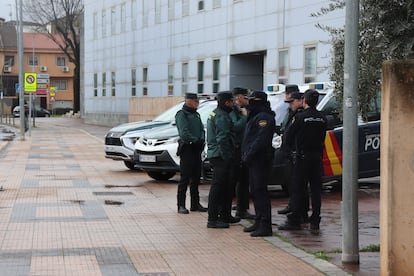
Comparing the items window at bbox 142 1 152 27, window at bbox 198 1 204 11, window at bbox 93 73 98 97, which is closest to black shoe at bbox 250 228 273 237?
window at bbox 198 1 204 11

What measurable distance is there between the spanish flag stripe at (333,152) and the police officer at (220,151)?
111 inches

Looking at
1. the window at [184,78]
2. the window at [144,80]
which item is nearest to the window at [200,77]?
the window at [184,78]

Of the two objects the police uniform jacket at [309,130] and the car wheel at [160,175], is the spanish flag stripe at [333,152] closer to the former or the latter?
the police uniform jacket at [309,130]

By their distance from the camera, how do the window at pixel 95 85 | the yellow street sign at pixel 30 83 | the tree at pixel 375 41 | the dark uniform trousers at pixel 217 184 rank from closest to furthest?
the tree at pixel 375 41 < the dark uniform trousers at pixel 217 184 < the yellow street sign at pixel 30 83 < the window at pixel 95 85

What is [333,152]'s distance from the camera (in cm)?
1141

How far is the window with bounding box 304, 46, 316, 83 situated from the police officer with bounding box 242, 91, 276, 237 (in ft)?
46.5

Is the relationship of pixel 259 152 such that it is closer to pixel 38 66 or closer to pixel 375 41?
pixel 375 41

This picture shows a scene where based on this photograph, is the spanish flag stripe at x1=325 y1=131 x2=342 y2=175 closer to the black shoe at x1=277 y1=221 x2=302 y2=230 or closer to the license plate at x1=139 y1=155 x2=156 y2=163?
the black shoe at x1=277 y1=221 x2=302 y2=230

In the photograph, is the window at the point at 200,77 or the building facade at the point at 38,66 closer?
the window at the point at 200,77

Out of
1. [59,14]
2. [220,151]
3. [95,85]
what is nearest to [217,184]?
[220,151]

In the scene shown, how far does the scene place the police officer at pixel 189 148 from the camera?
1015cm

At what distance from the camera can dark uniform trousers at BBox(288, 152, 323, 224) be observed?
28.6 ft

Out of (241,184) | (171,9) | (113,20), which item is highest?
(113,20)

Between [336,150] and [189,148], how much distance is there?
9.09ft
